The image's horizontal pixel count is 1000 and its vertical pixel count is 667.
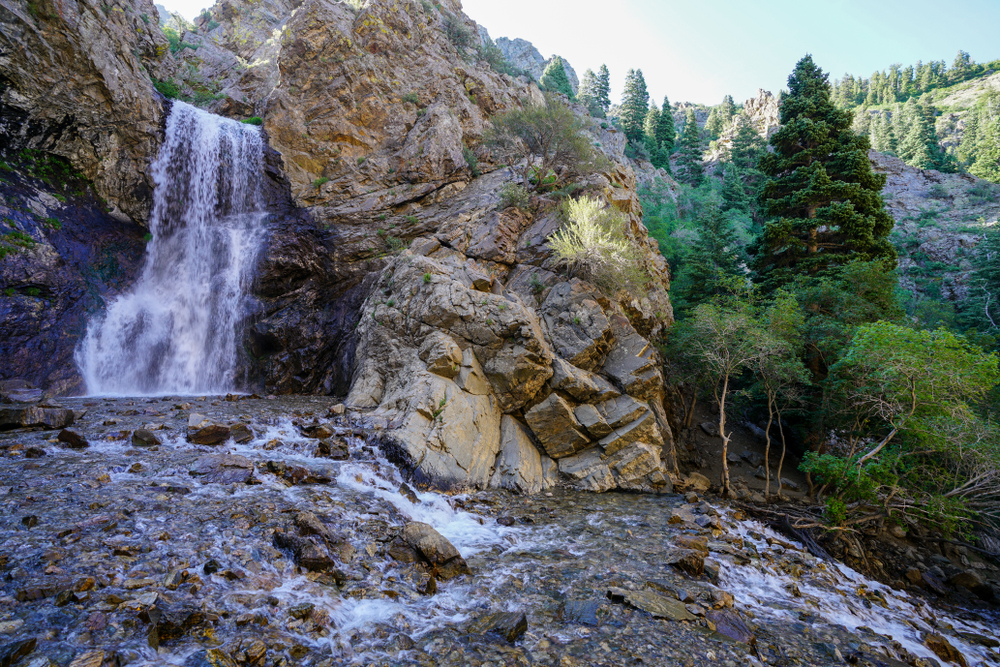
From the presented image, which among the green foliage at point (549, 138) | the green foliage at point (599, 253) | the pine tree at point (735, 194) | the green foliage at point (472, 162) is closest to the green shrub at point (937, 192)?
the pine tree at point (735, 194)

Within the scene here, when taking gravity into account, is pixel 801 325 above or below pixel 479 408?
above

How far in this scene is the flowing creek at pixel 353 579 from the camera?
388 centimetres

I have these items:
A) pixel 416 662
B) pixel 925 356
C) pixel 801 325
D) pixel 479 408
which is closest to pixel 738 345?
pixel 801 325

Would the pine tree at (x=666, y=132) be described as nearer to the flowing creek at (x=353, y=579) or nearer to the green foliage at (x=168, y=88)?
the green foliage at (x=168, y=88)

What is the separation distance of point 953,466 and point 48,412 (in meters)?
20.7

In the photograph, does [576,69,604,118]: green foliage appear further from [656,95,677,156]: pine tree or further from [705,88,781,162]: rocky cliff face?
[705,88,781,162]: rocky cliff face

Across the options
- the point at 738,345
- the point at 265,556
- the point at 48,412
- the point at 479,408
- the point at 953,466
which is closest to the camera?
the point at 265,556

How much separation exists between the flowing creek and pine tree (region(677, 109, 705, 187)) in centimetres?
5677

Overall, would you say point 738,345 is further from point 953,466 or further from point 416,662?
point 416,662

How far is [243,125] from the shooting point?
23.7 meters

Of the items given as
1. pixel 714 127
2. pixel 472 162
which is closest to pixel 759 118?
→ pixel 714 127

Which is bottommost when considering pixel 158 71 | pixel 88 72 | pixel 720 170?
pixel 88 72

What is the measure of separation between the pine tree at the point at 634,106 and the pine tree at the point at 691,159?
6521 mm

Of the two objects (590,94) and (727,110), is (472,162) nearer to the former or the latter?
(590,94)
